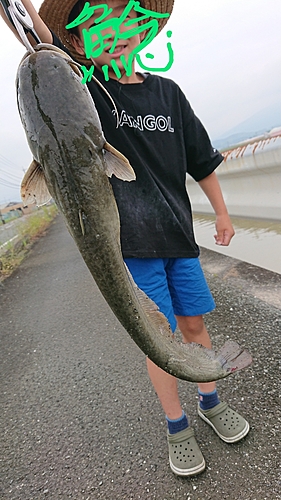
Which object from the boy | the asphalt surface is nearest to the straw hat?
the boy

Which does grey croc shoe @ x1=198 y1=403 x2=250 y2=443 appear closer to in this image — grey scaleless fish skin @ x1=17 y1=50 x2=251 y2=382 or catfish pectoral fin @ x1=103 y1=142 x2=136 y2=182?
grey scaleless fish skin @ x1=17 y1=50 x2=251 y2=382

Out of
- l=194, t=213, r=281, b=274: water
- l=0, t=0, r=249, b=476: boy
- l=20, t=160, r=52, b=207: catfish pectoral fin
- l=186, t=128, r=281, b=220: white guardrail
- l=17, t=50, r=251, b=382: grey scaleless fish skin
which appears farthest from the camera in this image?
l=186, t=128, r=281, b=220: white guardrail

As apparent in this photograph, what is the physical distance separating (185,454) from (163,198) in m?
1.42

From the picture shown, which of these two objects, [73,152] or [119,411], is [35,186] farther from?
[119,411]

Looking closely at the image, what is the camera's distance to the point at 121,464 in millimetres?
2184

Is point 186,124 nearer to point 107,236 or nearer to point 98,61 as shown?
point 98,61

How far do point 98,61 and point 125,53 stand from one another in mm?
150

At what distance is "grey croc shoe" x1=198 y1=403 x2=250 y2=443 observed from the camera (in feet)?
6.92

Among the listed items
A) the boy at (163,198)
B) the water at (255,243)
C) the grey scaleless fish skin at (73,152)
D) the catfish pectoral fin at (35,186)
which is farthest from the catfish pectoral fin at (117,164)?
the water at (255,243)

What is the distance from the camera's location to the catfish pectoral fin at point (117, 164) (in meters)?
1.12

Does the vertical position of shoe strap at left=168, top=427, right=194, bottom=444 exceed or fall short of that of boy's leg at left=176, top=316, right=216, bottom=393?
it falls short

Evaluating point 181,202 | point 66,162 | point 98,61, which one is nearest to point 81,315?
point 181,202

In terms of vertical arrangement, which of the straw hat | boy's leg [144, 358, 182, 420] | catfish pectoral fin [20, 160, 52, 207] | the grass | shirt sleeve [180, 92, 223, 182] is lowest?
the grass

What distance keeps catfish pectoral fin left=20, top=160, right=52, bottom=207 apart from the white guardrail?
4572 mm
